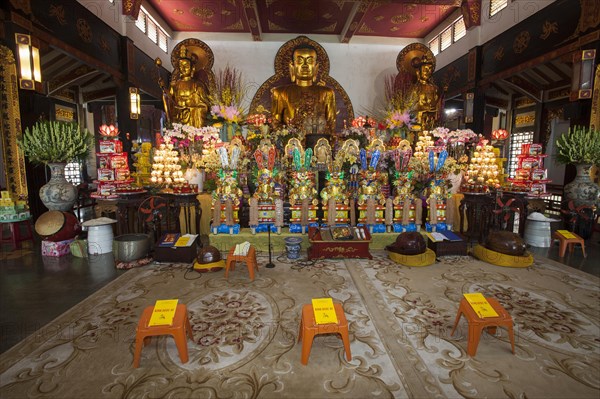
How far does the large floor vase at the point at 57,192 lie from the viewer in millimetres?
4504

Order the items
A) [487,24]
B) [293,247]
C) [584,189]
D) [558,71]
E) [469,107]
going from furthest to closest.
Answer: [558,71], [469,107], [487,24], [584,189], [293,247]

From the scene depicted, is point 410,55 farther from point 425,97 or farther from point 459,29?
point 425,97

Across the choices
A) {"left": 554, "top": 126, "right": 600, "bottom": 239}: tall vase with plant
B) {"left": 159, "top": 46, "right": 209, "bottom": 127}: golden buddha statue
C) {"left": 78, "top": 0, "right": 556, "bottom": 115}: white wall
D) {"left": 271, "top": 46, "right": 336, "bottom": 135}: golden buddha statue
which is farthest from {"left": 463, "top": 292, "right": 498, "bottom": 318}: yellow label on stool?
{"left": 78, "top": 0, "right": 556, "bottom": 115}: white wall

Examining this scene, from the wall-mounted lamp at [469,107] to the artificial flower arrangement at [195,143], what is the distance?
19.0ft

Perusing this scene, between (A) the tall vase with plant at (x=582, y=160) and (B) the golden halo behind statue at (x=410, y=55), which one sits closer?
(A) the tall vase with plant at (x=582, y=160)

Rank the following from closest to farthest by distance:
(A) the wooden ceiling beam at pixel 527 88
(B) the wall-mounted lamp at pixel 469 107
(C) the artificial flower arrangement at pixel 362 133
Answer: (C) the artificial flower arrangement at pixel 362 133
(B) the wall-mounted lamp at pixel 469 107
(A) the wooden ceiling beam at pixel 527 88

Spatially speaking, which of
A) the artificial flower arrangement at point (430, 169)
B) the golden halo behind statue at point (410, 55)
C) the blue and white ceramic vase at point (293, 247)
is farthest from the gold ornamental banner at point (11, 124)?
the golden halo behind statue at point (410, 55)

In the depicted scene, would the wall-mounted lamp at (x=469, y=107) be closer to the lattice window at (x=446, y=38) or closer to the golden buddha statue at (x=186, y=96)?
the lattice window at (x=446, y=38)

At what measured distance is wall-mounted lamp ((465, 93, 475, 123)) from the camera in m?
7.39

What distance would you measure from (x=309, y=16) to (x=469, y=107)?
4804 millimetres

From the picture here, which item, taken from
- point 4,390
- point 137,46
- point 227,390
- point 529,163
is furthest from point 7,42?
point 529,163

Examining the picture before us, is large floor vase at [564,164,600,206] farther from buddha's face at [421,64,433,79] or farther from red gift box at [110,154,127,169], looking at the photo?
red gift box at [110,154,127,169]

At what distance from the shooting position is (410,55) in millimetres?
8703

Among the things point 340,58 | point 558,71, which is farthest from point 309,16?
point 558,71
